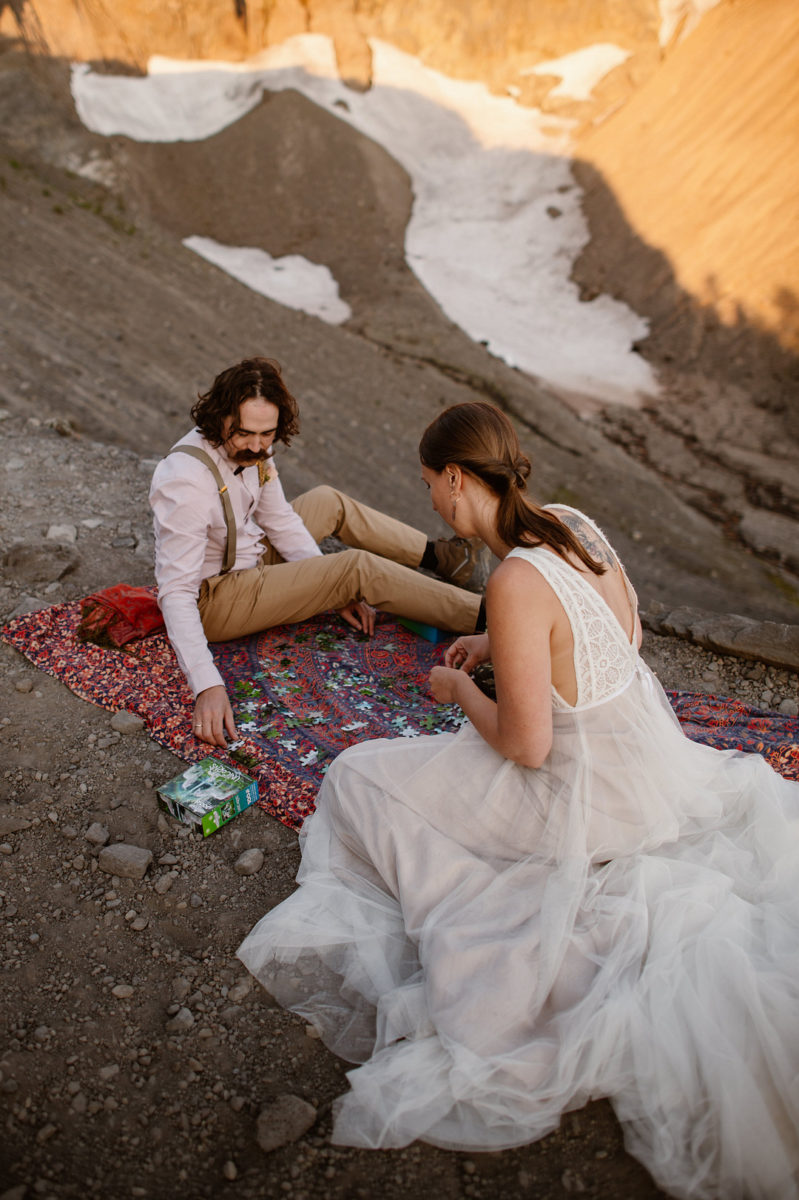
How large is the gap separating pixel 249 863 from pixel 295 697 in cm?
85

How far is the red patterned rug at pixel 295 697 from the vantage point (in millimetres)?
2734

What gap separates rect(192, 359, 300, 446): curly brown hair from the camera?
2.82 m

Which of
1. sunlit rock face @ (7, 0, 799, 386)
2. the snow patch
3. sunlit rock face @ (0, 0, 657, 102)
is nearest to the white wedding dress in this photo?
sunlit rock face @ (7, 0, 799, 386)

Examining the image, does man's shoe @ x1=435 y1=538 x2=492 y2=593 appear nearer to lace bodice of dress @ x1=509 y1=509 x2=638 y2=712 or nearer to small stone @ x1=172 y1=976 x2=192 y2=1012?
lace bodice of dress @ x1=509 y1=509 x2=638 y2=712

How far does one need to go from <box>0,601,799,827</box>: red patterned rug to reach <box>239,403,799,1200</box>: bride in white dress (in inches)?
18.6

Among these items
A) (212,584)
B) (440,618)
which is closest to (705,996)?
(440,618)

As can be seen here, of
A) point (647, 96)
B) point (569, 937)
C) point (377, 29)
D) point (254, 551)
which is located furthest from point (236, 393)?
point (377, 29)

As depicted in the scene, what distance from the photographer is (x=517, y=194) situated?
552 inches

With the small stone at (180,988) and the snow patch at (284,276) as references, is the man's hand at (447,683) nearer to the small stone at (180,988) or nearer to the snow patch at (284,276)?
the small stone at (180,988)

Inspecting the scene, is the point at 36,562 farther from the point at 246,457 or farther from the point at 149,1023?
the point at 149,1023

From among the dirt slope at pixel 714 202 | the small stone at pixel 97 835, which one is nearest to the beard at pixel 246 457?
the small stone at pixel 97 835

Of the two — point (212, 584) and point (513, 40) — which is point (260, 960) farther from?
point (513, 40)

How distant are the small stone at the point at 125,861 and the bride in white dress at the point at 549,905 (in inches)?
18.6

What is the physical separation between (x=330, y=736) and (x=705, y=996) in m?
1.58
